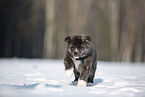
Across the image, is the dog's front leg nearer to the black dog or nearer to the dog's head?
the black dog

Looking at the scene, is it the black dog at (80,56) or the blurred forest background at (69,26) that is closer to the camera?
the black dog at (80,56)

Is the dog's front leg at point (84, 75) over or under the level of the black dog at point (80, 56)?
under

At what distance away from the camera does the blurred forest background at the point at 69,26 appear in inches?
571

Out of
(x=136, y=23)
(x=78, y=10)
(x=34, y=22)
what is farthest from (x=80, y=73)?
(x=34, y=22)

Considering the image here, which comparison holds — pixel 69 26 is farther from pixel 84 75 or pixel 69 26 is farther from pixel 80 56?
pixel 80 56

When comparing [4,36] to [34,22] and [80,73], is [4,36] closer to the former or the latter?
[34,22]

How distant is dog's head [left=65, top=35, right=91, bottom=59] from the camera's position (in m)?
3.13

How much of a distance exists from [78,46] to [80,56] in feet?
0.58

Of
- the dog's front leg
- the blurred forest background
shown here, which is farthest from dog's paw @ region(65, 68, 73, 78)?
the blurred forest background

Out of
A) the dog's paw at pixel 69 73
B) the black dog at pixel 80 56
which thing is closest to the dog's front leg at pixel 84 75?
the black dog at pixel 80 56

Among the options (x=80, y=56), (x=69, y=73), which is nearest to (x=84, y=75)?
(x=69, y=73)

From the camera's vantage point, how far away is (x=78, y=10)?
16.4 metres

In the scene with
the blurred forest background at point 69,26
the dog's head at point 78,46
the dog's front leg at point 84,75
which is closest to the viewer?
the dog's head at point 78,46

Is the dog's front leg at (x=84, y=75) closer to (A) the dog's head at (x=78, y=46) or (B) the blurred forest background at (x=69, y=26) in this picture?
(A) the dog's head at (x=78, y=46)
